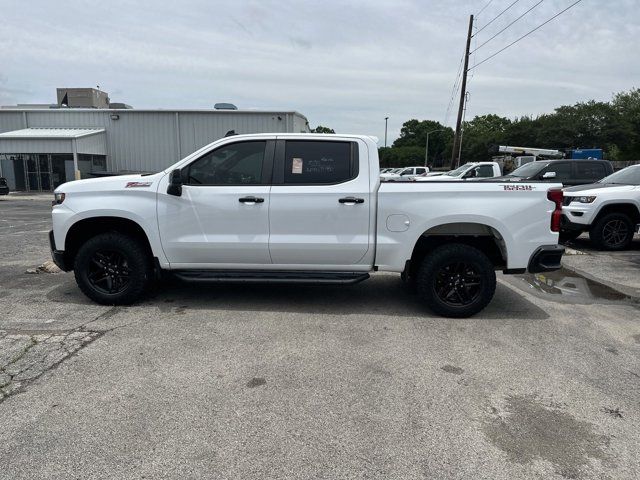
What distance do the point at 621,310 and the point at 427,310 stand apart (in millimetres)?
2332

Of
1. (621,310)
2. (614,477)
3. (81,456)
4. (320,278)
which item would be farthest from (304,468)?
(621,310)

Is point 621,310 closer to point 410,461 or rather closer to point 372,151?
point 372,151

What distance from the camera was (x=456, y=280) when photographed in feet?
17.0

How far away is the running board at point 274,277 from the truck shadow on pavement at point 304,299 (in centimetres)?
40

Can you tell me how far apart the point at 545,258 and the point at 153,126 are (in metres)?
29.2

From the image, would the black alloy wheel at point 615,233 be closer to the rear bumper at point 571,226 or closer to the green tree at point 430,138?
the rear bumper at point 571,226

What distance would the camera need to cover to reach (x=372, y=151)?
5270 mm

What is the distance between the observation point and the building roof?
90.8 ft

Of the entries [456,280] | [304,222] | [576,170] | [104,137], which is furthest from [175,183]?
[104,137]

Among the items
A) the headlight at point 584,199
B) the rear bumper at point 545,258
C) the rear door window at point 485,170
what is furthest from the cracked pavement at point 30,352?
the rear door window at point 485,170

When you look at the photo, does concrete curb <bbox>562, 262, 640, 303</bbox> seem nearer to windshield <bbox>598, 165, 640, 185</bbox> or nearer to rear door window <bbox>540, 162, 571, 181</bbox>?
windshield <bbox>598, 165, 640, 185</bbox>

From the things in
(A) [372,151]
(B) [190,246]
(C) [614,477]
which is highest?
(A) [372,151]

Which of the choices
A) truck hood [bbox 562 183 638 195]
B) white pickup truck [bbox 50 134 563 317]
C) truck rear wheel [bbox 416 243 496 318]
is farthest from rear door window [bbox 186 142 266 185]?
truck hood [bbox 562 183 638 195]

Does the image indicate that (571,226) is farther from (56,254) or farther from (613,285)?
(56,254)
